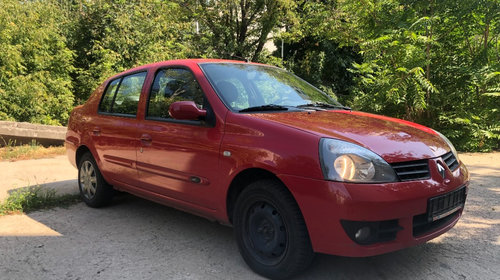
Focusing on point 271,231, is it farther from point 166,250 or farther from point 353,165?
point 166,250

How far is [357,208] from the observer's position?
2.41 metres

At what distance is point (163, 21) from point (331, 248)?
11487mm

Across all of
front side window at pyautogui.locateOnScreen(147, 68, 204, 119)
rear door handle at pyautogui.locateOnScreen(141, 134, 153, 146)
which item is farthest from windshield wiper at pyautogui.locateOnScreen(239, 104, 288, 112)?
rear door handle at pyautogui.locateOnScreen(141, 134, 153, 146)

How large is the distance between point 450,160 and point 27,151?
27.0 feet

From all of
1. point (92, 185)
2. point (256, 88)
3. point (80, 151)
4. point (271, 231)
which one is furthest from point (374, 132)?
point (80, 151)

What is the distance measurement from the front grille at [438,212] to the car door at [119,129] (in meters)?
2.68

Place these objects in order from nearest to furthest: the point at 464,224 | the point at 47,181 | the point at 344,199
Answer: the point at 344,199 → the point at 464,224 → the point at 47,181

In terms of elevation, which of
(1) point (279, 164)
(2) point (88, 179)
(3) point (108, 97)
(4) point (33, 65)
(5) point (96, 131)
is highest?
(4) point (33, 65)

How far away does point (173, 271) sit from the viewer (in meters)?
3.06

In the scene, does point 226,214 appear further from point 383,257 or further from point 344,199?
point 383,257

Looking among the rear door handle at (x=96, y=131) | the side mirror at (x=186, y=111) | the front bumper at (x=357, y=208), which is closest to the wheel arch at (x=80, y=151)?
the rear door handle at (x=96, y=131)

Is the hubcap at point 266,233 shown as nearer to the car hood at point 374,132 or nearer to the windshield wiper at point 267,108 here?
the car hood at point 374,132

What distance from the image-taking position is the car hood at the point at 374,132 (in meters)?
2.65

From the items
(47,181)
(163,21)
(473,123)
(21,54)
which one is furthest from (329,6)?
(47,181)
